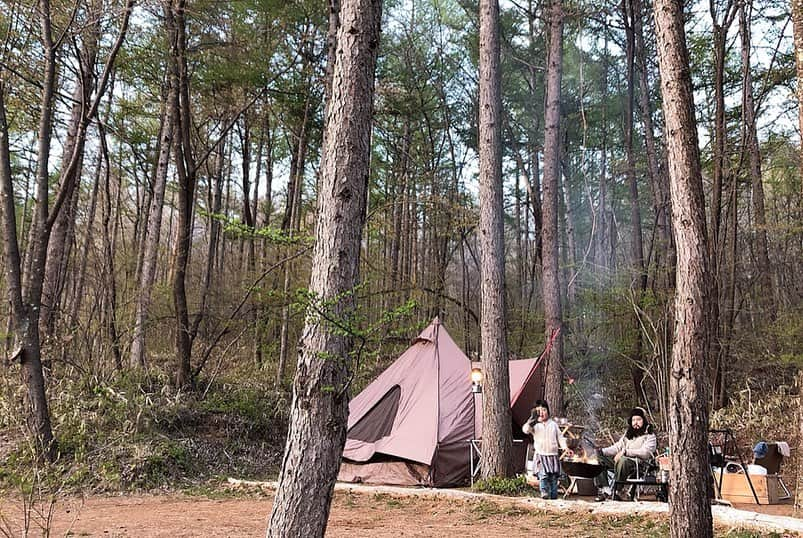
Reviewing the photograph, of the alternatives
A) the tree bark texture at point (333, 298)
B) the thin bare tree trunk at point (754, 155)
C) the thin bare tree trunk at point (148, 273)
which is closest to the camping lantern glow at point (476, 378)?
the tree bark texture at point (333, 298)

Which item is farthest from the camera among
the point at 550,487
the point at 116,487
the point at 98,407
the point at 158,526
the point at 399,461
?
the point at 98,407

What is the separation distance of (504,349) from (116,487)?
4.48 metres

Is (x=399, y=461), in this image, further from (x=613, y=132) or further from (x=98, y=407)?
(x=613, y=132)

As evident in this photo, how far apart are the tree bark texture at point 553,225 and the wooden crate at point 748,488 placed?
2381 millimetres

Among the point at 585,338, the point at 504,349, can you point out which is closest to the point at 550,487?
the point at 504,349

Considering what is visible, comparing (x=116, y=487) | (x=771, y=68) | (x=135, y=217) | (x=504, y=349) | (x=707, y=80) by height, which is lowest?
(x=116, y=487)

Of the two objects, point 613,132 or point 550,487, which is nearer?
point 550,487

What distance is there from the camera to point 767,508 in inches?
232

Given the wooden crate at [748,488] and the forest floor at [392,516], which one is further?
the wooden crate at [748,488]

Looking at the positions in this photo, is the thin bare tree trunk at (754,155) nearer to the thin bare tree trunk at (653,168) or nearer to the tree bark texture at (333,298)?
the thin bare tree trunk at (653,168)

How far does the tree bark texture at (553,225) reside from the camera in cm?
853

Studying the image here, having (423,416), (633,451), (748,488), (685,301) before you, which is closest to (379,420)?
(423,416)

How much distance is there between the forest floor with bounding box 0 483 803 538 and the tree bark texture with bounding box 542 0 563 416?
2529 mm

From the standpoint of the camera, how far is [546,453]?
256 inches
